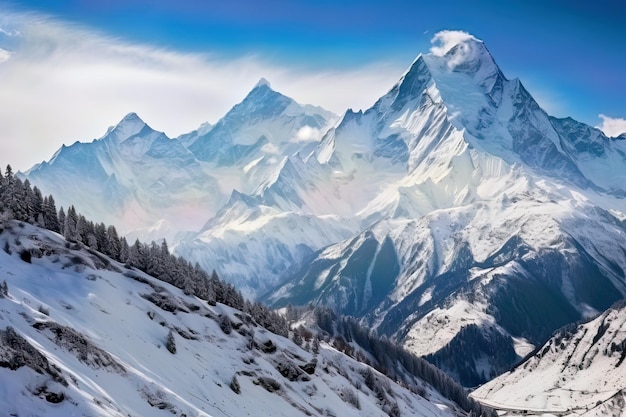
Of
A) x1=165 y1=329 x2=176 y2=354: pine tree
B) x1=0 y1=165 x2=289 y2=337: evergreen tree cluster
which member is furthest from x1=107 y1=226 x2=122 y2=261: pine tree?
x1=165 y1=329 x2=176 y2=354: pine tree

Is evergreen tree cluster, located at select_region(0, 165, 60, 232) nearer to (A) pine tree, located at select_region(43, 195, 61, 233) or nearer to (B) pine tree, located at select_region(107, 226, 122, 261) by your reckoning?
(A) pine tree, located at select_region(43, 195, 61, 233)

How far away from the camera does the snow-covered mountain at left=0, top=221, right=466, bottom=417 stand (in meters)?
43.6

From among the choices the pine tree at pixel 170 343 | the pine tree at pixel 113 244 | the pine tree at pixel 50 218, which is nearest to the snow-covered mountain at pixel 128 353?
the pine tree at pixel 170 343

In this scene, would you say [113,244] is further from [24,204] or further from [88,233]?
[24,204]

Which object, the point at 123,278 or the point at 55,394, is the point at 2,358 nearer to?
the point at 55,394

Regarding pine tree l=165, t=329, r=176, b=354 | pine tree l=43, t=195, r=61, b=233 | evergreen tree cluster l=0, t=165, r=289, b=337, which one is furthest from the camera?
pine tree l=43, t=195, r=61, b=233

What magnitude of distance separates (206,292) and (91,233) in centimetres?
2738

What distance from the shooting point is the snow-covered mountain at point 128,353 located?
43562mm

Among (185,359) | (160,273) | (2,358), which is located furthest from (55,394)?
(160,273)

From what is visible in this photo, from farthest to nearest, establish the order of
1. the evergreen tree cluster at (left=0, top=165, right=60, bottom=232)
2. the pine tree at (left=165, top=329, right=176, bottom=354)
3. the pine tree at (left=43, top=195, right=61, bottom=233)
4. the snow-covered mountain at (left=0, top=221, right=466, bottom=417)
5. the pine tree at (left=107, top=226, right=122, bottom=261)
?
the pine tree at (left=107, top=226, right=122, bottom=261) < the pine tree at (left=43, top=195, right=61, bottom=233) < the evergreen tree cluster at (left=0, top=165, right=60, bottom=232) < the pine tree at (left=165, top=329, right=176, bottom=354) < the snow-covered mountain at (left=0, top=221, right=466, bottom=417)

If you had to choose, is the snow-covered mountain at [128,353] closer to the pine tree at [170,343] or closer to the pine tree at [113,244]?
the pine tree at [170,343]

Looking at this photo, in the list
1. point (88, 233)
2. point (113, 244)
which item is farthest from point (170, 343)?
point (113, 244)

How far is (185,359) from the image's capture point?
71625mm

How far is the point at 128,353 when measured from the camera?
60781mm
